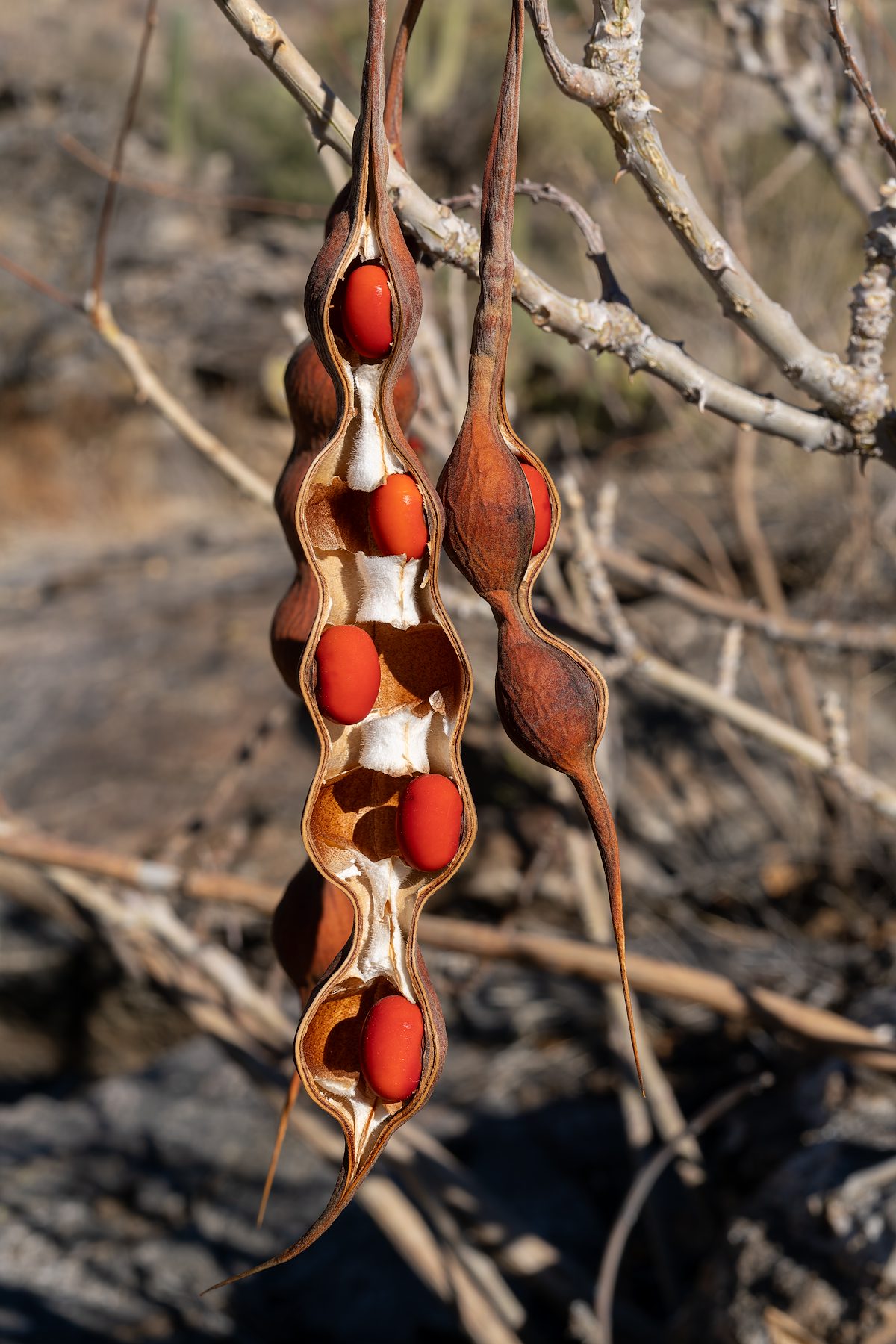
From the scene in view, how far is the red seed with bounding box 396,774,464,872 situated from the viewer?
72 cm

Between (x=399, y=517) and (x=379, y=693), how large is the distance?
14 centimetres

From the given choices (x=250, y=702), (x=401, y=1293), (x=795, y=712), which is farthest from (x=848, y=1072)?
(x=250, y=702)

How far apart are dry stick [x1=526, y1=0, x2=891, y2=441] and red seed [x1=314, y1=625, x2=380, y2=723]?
424 millimetres

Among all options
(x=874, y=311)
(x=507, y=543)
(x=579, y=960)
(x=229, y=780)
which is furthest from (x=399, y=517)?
(x=229, y=780)

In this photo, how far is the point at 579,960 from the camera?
1.52 m

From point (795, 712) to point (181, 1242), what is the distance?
7.54ft

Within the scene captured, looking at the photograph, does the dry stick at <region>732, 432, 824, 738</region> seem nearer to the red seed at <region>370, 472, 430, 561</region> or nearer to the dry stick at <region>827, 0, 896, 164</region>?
the dry stick at <region>827, 0, 896, 164</region>

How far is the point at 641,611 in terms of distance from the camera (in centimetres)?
396

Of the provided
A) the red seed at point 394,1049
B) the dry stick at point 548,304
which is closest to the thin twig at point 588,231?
the dry stick at point 548,304

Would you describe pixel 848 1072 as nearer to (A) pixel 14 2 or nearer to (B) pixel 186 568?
(B) pixel 186 568

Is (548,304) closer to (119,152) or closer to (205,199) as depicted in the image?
(119,152)

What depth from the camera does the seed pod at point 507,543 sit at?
65 cm

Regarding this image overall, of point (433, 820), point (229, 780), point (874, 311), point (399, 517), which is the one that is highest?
point (874, 311)

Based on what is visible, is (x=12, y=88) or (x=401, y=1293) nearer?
(x=401, y=1293)
